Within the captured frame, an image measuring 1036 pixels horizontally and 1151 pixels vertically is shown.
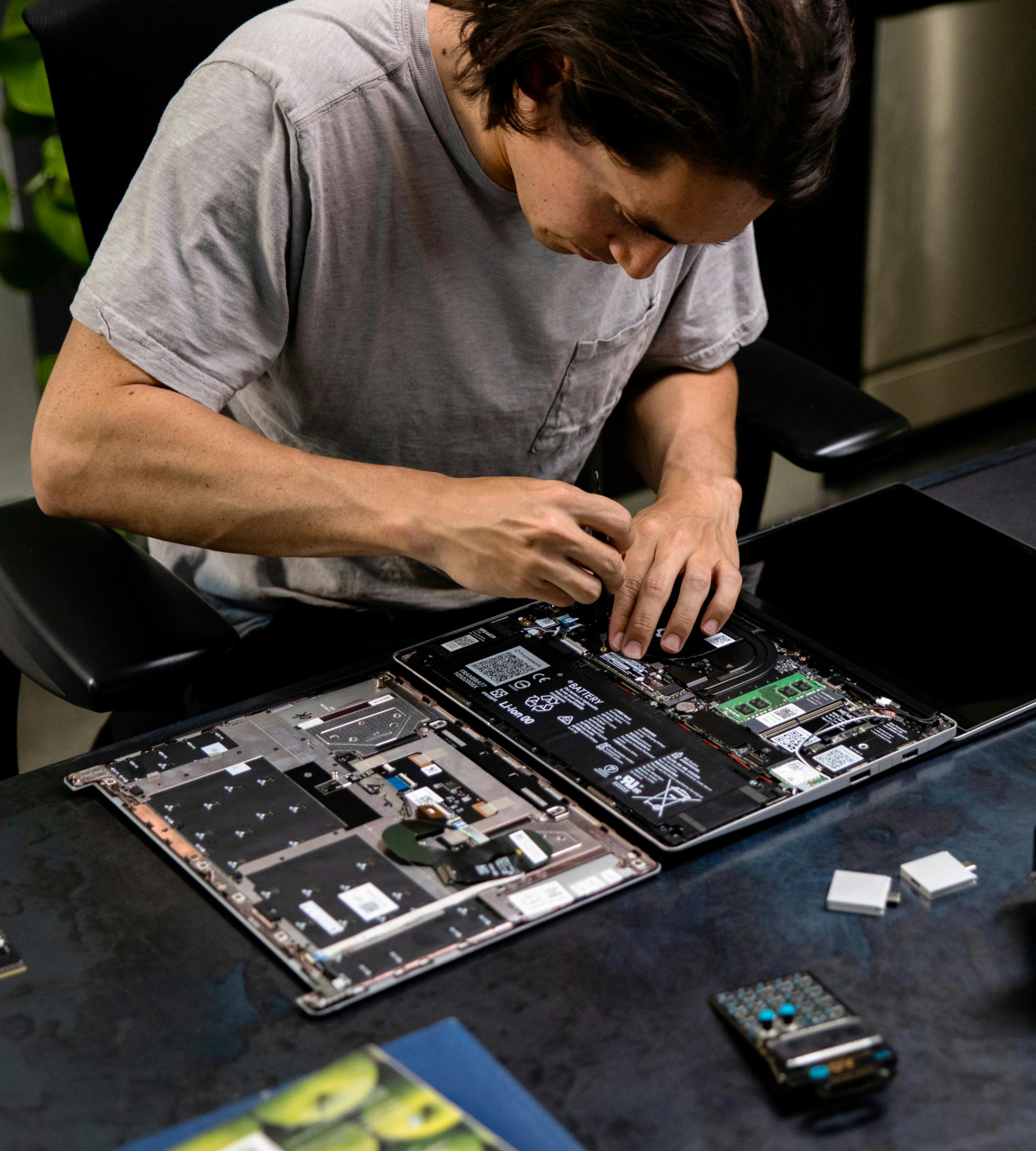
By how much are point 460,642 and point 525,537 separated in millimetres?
112

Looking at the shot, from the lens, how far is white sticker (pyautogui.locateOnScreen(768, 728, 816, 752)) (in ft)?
3.01

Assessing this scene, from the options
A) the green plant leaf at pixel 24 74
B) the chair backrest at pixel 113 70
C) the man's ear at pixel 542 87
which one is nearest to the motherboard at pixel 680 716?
the man's ear at pixel 542 87

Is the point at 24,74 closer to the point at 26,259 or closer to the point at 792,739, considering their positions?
the point at 26,259

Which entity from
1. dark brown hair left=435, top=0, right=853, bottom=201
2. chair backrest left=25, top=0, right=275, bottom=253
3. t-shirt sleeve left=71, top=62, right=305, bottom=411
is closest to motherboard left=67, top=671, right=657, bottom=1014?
t-shirt sleeve left=71, top=62, right=305, bottom=411

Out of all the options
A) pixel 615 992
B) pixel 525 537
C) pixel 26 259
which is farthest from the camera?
pixel 26 259

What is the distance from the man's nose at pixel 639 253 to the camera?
0.98 metres

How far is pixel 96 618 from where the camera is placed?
999mm

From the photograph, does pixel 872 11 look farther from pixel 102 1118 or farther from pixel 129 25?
pixel 102 1118

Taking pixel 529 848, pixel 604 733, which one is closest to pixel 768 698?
pixel 604 733

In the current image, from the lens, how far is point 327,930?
77cm

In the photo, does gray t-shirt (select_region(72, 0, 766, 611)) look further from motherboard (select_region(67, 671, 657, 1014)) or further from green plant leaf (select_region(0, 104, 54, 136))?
green plant leaf (select_region(0, 104, 54, 136))

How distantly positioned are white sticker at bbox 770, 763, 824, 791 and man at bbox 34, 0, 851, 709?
168 millimetres

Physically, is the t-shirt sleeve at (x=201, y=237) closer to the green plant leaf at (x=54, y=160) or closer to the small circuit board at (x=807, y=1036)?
the small circuit board at (x=807, y=1036)

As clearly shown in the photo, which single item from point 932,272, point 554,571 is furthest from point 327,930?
point 932,272
